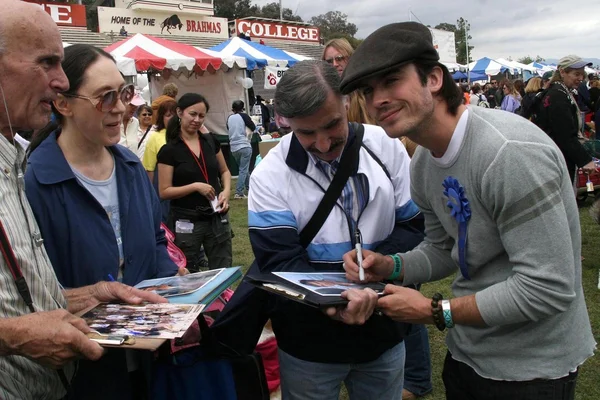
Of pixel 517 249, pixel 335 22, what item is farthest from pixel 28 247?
pixel 335 22

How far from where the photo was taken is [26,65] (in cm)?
171

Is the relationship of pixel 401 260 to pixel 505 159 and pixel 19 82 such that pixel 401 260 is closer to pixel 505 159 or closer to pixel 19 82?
pixel 505 159

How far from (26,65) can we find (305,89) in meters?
0.91

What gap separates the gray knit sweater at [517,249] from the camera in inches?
57.7

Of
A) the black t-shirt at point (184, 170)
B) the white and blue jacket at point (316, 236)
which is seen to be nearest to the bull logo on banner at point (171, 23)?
the black t-shirt at point (184, 170)

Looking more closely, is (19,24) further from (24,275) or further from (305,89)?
(305,89)

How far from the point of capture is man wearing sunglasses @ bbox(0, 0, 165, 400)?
4.87 feet

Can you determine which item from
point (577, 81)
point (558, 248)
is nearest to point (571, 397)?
point (558, 248)

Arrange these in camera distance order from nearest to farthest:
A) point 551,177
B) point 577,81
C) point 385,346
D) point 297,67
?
1. point 551,177
2. point 297,67
3. point 385,346
4. point 577,81

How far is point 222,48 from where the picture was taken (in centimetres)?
1534

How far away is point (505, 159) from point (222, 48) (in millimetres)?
14756

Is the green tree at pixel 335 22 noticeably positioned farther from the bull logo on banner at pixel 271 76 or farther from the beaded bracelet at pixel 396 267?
the beaded bracelet at pixel 396 267

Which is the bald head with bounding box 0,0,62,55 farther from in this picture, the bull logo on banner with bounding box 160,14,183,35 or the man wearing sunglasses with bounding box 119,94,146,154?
the bull logo on banner with bounding box 160,14,183,35

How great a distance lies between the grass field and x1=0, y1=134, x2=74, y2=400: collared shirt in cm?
244
